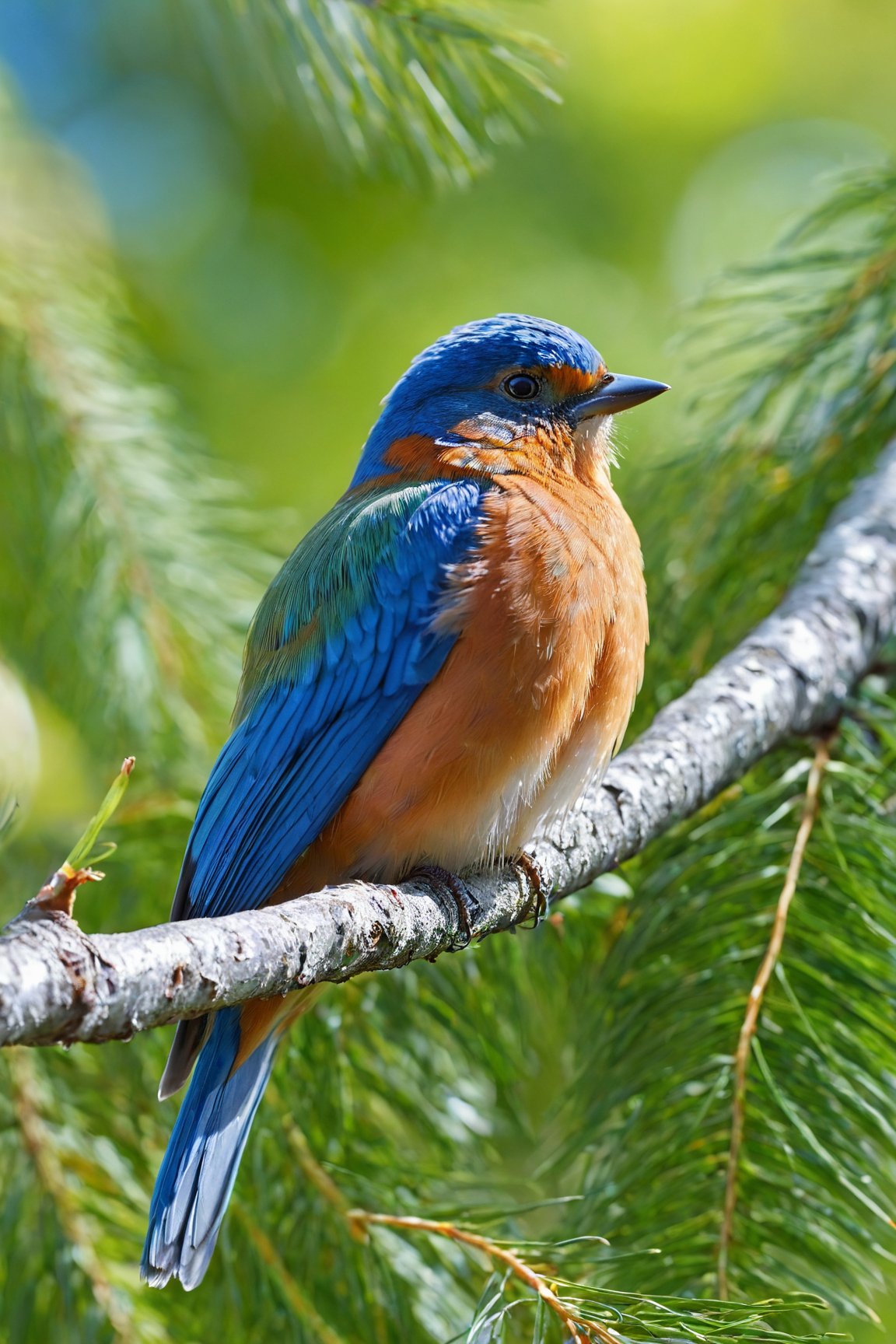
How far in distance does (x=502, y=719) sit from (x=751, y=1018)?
75 centimetres

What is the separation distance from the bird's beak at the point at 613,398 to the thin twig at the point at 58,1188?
1.97 m

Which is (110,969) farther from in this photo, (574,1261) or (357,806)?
(357,806)

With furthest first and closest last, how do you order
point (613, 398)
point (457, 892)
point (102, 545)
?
point (102, 545), point (613, 398), point (457, 892)

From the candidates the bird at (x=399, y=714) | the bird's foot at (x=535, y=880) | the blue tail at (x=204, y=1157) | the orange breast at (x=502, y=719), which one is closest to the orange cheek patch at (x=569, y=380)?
the bird at (x=399, y=714)

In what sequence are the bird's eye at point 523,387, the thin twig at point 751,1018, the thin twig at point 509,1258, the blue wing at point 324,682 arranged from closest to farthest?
the thin twig at point 509,1258 → the thin twig at point 751,1018 → the blue wing at point 324,682 → the bird's eye at point 523,387

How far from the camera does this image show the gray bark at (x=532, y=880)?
1.37 metres

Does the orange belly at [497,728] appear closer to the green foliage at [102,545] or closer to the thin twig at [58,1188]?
the thin twig at [58,1188]

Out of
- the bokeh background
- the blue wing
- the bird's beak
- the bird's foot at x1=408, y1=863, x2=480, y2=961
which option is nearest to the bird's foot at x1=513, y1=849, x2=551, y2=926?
the bird's foot at x1=408, y1=863, x2=480, y2=961

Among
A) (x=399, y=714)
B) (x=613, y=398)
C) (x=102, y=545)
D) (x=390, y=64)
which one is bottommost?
(x=399, y=714)

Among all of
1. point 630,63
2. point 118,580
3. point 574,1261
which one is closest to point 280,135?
point 630,63

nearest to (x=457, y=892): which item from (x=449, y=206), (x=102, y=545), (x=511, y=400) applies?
(x=511, y=400)

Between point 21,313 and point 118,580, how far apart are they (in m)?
0.74

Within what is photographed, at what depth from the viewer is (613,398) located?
3.24m

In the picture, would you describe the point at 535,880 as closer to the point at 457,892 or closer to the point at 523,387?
the point at 457,892
